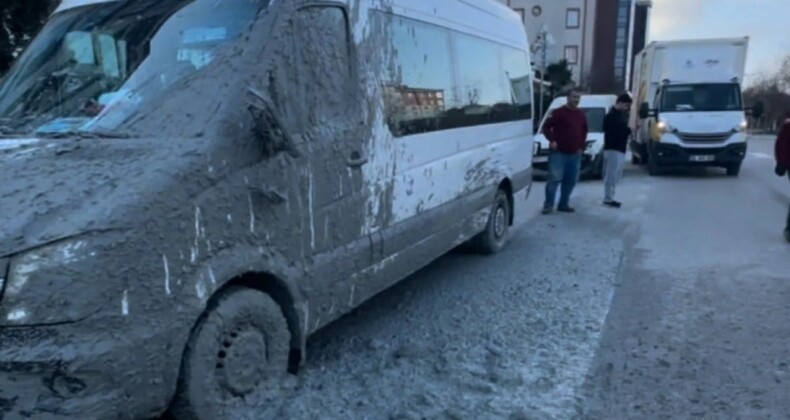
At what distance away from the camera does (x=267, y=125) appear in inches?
119

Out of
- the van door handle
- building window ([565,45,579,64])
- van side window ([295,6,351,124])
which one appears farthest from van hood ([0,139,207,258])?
building window ([565,45,579,64])

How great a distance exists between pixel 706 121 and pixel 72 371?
1499cm

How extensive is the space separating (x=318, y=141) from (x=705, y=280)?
4.19 metres

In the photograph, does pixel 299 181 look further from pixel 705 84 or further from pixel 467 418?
pixel 705 84

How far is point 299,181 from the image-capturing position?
335cm

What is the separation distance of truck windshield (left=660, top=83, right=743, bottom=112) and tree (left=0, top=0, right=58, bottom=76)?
12.8 meters

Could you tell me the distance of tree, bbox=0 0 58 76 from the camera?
31.6 feet

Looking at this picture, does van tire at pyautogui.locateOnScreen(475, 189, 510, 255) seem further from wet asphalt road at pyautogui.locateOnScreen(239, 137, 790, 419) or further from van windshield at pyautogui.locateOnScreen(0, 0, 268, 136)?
van windshield at pyautogui.locateOnScreen(0, 0, 268, 136)

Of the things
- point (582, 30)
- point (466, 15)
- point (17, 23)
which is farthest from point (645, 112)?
point (582, 30)

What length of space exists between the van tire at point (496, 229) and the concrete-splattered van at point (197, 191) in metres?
2.10

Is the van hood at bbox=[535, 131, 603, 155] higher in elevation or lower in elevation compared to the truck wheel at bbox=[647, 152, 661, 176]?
higher

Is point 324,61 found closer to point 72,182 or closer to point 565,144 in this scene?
point 72,182

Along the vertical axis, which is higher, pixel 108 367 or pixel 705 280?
pixel 108 367

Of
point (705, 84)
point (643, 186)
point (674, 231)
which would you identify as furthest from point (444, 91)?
point (705, 84)
